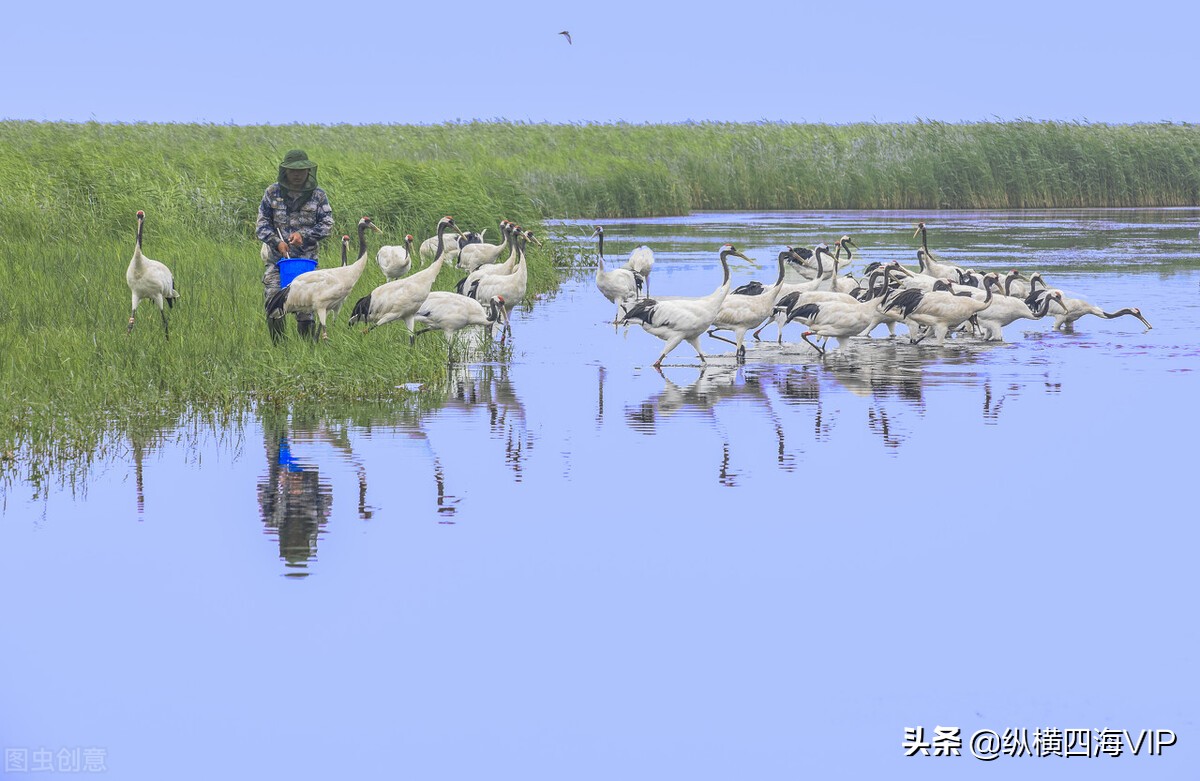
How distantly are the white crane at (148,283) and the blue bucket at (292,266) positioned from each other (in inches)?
51.9

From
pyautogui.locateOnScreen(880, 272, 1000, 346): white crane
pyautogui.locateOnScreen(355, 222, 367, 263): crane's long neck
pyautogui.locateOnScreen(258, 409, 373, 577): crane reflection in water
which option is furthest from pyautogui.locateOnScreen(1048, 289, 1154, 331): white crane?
pyautogui.locateOnScreen(258, 409, 373, 577): crane reflection in water

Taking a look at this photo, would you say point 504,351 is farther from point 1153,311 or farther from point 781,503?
point 1153,311

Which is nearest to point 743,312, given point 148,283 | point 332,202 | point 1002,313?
point 1002,313

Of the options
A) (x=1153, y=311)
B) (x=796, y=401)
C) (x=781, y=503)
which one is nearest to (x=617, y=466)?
(x=781, y=503)

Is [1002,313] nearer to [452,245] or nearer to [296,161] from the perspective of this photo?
[452,245]

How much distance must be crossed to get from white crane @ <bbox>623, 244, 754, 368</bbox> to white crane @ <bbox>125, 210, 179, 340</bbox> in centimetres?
455

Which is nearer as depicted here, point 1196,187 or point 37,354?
point 37,354

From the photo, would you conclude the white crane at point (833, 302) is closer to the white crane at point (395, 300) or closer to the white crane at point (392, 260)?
the white crane at point (395, 300)

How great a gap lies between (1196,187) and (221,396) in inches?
1735

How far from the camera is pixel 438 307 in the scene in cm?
1612

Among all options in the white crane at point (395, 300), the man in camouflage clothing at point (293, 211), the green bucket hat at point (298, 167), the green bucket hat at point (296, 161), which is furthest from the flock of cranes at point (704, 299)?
the green bucket hat at point (296, 161)

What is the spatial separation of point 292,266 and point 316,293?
0.33 m

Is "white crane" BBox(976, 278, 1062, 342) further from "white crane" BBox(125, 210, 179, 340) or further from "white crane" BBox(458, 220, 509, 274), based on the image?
"white crane" BBox(125, 210, 179, 340)

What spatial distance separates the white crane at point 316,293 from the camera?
14.5 meters
